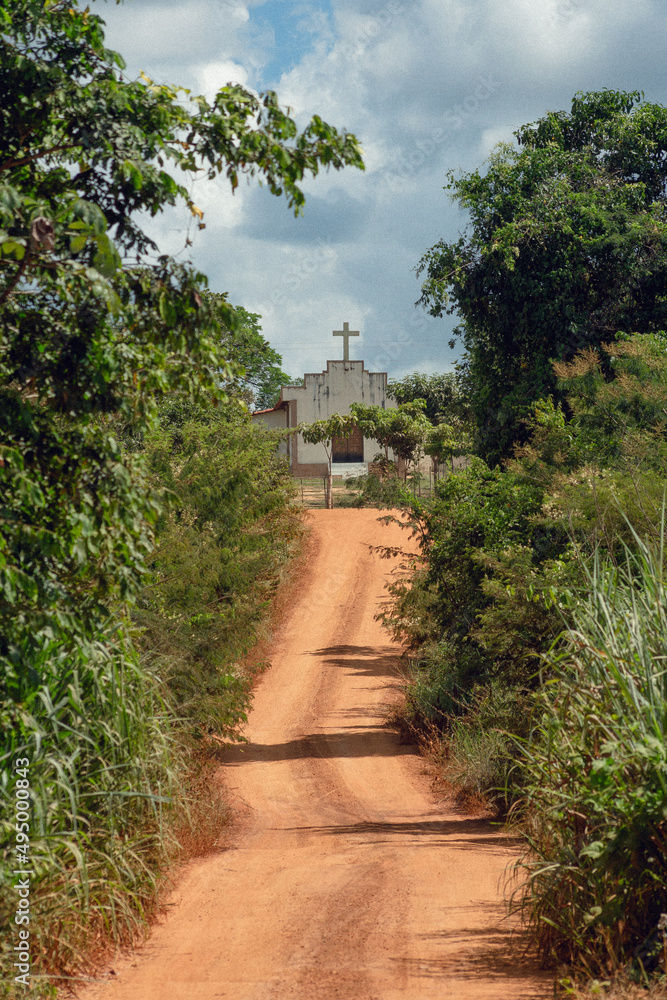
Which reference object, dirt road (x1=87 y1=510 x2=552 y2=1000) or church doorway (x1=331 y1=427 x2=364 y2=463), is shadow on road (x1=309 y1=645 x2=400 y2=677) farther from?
church doorway (x1=331 y1=427 x2=364 y2=463)

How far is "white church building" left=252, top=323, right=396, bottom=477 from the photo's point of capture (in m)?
43.6

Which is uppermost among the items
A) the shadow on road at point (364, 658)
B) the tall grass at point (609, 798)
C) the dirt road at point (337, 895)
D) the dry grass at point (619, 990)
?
the tall grass at point (609, 798)

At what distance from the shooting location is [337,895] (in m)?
7.22

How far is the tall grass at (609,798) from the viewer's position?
4.69 m

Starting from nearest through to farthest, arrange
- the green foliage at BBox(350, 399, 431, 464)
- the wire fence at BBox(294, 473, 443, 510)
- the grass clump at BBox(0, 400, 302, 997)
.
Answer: the grass clump at BBox(0, 400, 302, 997)
the green foliage at BBox(350, 399, 431, 464)
the wire fence at BBox(294, 473, 443, 510)

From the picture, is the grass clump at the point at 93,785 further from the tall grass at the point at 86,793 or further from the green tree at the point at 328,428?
the green tree at the point at 328,428

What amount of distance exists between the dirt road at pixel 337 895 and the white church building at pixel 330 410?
90.1ft

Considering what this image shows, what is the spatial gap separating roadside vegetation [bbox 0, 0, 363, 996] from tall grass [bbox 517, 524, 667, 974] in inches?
94.6

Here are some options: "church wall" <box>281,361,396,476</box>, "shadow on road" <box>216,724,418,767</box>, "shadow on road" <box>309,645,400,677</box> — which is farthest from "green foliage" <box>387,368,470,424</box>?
"shadow on road" <box>216,724,418,767</box>

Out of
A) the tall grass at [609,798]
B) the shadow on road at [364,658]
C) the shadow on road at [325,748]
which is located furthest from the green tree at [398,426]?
the tall grass at [609,798]

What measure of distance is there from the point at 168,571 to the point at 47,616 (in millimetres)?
6402

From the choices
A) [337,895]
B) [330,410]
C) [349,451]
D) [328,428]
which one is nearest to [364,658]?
[337,895]

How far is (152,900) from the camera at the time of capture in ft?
22.4

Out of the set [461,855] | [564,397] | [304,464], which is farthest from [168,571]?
[304,464]
